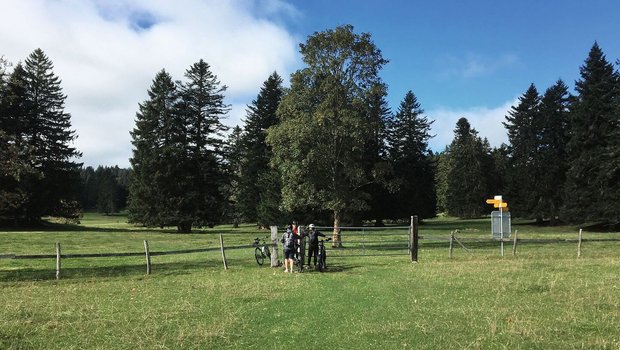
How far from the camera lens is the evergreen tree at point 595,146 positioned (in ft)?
163

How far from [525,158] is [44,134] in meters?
60.4

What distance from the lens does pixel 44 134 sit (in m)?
56.5

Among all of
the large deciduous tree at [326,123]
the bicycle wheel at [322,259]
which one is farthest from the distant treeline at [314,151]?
the bicycle wheel at [322,259]

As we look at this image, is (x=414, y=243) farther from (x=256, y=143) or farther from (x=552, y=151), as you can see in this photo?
(x=552, y=151)

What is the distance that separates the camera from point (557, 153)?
63.5 m

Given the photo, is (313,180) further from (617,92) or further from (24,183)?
(617,92)

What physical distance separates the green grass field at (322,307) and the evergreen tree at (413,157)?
48740 millimetres

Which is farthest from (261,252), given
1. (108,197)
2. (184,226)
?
(108,197)

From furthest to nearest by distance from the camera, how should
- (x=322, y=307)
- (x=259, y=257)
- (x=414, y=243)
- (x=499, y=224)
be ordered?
1. (x=499, y=224)
2. (x=259, y=257)
3. (x=414, y=243)
4. (x=322, y=307)

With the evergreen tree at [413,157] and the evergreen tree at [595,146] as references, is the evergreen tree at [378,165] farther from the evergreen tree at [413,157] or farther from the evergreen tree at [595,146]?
the evergreen tree at [595,146]

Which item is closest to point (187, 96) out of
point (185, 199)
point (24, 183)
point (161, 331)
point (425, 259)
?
point (185, 199)

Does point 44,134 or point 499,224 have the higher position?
point 44,134

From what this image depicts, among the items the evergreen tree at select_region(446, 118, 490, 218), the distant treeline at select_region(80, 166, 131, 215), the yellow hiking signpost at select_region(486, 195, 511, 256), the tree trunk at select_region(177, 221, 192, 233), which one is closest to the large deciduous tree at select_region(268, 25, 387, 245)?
the yellow hiking signpost at select_region(486, 195, 511, 256)

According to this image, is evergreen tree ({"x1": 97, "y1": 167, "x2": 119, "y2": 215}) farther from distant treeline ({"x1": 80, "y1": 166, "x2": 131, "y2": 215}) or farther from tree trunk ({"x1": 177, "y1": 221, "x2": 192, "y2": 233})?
tree trunk ({"x1": 177, "y1": 221, "x2": 192, "y2": 233})
